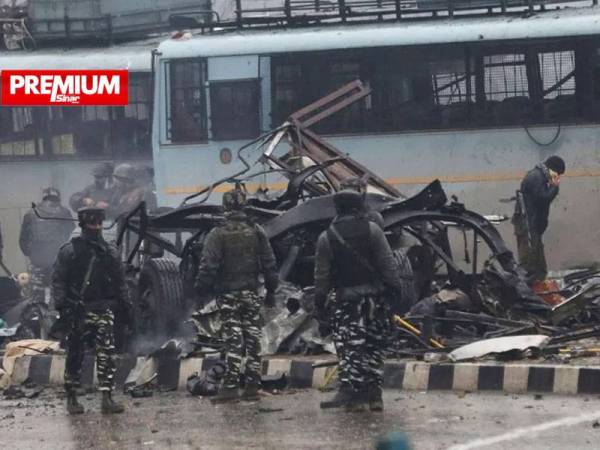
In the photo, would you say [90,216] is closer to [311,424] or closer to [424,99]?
[311,424]

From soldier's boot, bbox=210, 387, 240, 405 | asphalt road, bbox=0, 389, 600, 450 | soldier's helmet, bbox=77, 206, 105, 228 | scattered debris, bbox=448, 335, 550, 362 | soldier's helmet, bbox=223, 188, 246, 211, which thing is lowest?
asphalt road, bbox=0, 389, 600, 450

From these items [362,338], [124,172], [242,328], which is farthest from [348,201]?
[124,172]

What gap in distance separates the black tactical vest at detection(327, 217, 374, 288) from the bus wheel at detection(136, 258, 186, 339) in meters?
3.71

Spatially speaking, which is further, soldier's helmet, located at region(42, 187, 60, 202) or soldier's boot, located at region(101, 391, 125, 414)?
soldier's helmet, located at region(42, 187, 60, 202)

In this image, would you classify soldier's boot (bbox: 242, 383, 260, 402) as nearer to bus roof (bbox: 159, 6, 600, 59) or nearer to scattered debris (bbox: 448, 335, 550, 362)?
scattered debris (bbox: 448, 335, 550, 362)

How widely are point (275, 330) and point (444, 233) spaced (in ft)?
7.64

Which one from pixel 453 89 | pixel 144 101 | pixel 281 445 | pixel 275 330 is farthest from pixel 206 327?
pixel 144 101

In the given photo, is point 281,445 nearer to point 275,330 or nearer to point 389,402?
point 389,402

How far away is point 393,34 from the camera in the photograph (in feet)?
70.0

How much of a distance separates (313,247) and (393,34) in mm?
7371

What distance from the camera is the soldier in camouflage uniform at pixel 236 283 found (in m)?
11.9

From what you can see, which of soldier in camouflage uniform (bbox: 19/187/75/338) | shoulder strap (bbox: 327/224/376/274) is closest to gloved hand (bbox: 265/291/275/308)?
shoulder strap (bbox: 327/224/376/274)

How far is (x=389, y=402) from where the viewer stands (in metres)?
11.6

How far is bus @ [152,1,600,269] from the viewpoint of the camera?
68.0 feet
